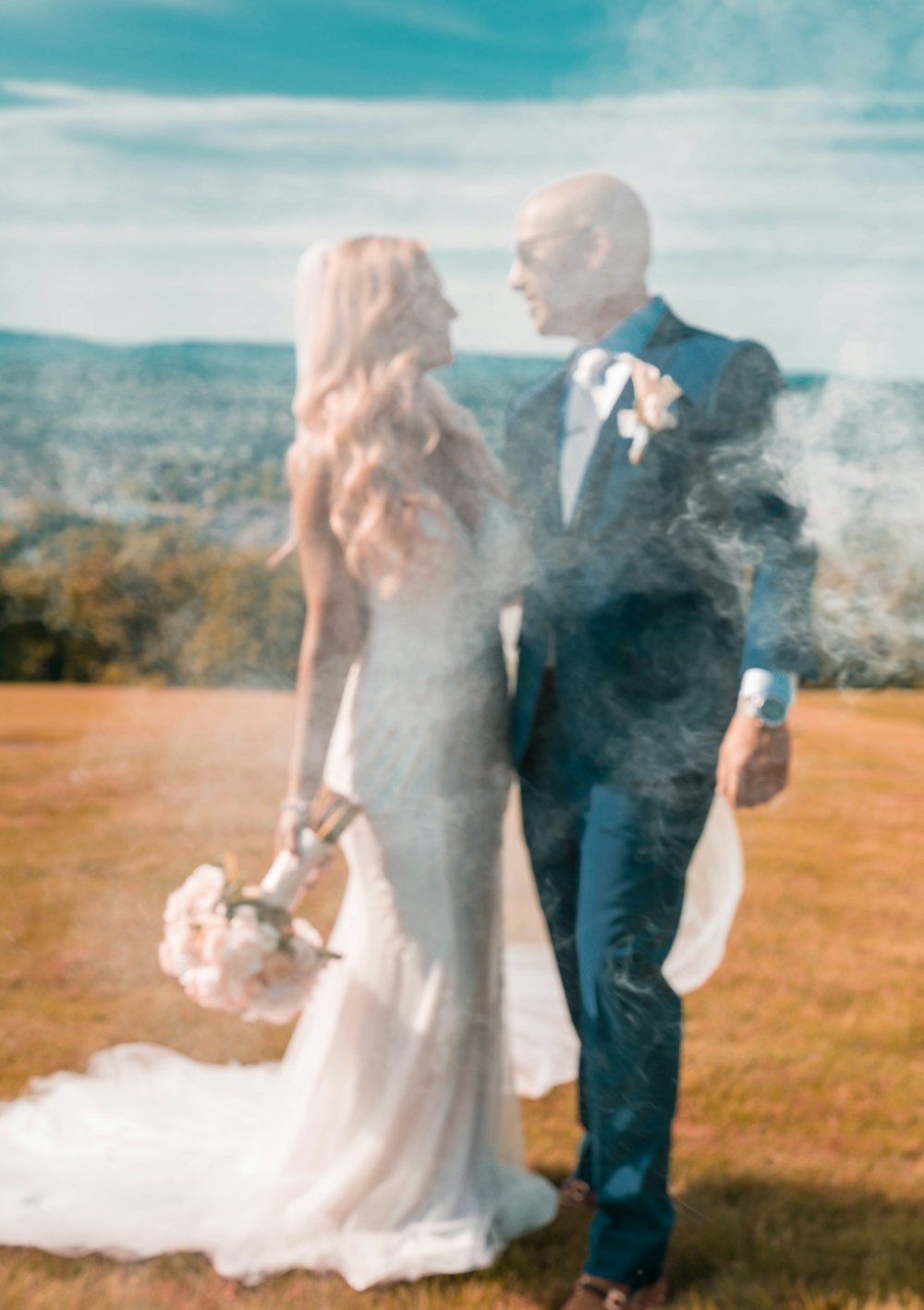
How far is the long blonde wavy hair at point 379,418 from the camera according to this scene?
2.09 meters

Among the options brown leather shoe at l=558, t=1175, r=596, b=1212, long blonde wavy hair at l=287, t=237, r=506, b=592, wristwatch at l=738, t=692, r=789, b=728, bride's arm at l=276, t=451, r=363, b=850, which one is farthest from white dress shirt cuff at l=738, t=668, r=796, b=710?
brown leather shoe at l=558, t=1175, r=596, b=1212

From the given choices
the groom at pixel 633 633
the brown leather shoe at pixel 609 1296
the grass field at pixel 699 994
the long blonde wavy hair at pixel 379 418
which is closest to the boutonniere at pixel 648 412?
the groom at pixel 633 633

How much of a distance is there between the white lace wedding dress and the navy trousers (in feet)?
0.62

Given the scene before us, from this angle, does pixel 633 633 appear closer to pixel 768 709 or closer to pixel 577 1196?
pixel 768 709

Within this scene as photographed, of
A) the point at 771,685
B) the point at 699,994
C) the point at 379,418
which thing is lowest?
the point at 699,994

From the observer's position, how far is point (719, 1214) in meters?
2.54

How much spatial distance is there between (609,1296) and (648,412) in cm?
136

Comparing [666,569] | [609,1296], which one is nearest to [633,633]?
[666,569]

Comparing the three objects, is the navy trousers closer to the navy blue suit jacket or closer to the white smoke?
the navy blue suit jacket

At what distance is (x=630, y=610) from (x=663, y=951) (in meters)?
0.55

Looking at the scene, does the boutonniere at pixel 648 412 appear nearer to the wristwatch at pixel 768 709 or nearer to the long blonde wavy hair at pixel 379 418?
the long blonde wavy hair at pixel 379 418

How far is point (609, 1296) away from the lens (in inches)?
86.5

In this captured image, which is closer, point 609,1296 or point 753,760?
point 753,760

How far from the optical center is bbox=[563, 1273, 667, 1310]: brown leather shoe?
7.19ft
